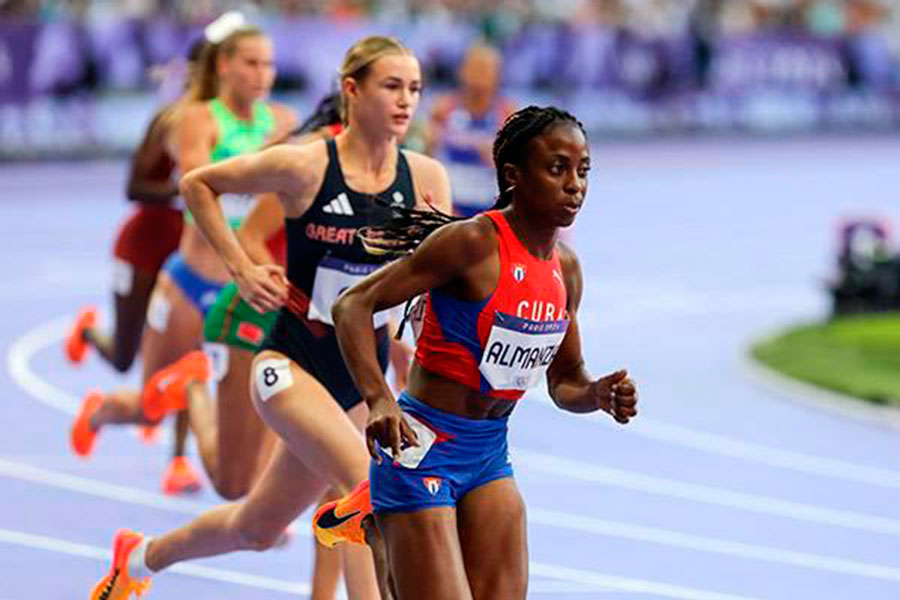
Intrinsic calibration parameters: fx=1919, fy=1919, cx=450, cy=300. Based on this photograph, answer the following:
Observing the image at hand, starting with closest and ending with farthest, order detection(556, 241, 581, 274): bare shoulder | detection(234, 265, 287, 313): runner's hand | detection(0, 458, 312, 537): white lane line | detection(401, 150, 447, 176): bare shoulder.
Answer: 1. detection(556, 241, 581, 274): bare shoulder
2. detection(234, 265, 287, 313): runner's hand
3. detection(401, 150, 447, 176): bare shoulder
4. detection(0, 458, 312, 537): white lane line

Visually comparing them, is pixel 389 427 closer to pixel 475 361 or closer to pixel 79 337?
pixel 475 361

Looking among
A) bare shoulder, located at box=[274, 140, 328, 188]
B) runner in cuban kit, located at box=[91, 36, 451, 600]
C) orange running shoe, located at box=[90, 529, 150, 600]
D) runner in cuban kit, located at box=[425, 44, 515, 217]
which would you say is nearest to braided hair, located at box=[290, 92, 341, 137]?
runner in cuban kit, located at box=[91, 36, 451, 600]

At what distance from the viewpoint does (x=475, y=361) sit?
5.61 meters

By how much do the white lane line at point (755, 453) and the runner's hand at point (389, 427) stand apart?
18.0ft

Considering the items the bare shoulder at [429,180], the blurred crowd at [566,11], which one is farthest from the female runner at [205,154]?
the blurred crowd at [566,11]

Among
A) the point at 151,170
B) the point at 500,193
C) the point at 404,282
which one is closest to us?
the point at 404,282

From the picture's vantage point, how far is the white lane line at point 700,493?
945cm

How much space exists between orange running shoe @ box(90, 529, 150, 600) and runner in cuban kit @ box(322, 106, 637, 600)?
6.31ft

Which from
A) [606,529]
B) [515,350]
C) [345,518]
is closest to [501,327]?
[515,350]

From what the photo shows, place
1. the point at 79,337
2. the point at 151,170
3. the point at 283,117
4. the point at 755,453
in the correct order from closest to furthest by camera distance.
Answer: the point at 283,117
the point at 151,170
the point at 755,453
the point at 79,337

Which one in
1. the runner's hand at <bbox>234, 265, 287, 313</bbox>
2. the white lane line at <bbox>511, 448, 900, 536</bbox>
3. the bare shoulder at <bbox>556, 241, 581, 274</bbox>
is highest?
the bare shoulder at <bbox>556, 241, 581, 274</bbox>

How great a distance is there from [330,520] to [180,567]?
2.47 meters

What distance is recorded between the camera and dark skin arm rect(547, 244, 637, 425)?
5676 mm

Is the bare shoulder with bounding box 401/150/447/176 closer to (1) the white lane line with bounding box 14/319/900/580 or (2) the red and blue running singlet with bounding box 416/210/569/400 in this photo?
(2) the red and blue running singlet with bounding box 416/210/569/400
